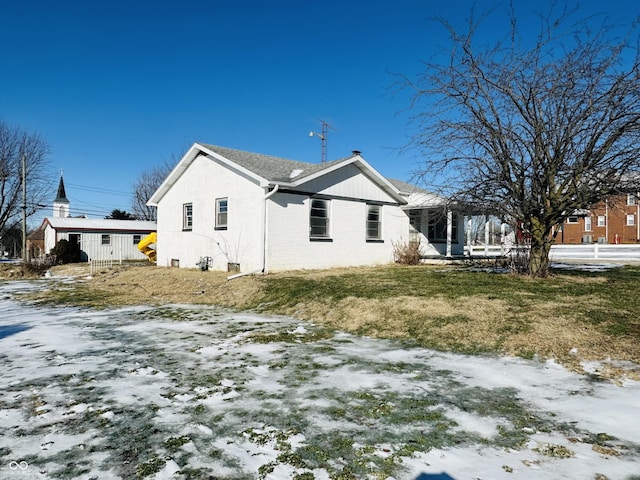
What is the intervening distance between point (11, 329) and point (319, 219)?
34.0 feet

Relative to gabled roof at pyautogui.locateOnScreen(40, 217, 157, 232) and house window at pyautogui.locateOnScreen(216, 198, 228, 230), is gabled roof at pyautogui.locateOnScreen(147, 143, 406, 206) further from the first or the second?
gabled roof at pyautogui.locateOnScreen(40, 217, 157, 232)

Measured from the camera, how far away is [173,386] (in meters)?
4.35

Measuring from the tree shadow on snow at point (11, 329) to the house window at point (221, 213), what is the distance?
861 cm

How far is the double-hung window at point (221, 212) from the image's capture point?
52.1ft

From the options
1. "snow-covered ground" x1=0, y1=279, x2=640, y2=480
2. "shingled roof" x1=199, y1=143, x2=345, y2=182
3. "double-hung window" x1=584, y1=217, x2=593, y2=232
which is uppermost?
"shingled roof" x1=199, y1=143, x2=345, y2=182

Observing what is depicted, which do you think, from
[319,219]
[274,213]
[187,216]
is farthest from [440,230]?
[187,216]

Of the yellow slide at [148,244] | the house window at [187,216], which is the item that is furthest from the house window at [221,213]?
the yellow slide at [148,244]

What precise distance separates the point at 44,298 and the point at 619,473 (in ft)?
44.1

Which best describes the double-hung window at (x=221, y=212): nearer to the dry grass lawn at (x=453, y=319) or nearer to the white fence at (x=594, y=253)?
the dry grass lawn at (x=453, y=319)

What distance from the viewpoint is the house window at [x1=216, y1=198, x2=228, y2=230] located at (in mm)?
15898

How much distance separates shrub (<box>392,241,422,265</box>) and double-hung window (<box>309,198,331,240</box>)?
4.10 meters

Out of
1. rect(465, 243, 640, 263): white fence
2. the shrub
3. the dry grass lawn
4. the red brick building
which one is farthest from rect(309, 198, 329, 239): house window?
the red brick building

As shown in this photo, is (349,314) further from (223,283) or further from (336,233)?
(336,233)

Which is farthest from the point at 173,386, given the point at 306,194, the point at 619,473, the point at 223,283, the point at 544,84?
the point at 306,194
